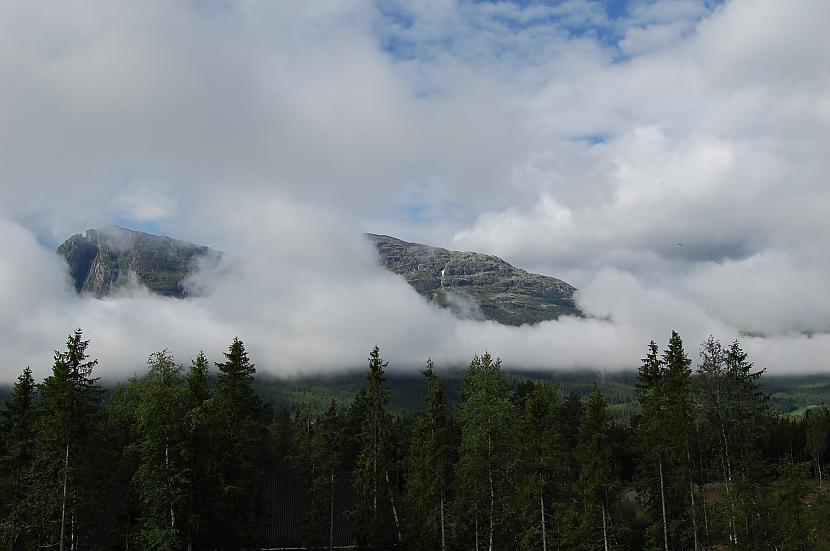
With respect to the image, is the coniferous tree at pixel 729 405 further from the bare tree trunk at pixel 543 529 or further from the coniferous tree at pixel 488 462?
the coniferous tree at pixel 488 462

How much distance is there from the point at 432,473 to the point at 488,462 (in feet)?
18.3

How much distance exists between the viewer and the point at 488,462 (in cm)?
5072

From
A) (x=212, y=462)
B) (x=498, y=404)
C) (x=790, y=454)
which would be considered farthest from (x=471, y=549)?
(x=790, y=454)

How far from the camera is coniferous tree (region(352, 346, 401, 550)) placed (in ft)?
181

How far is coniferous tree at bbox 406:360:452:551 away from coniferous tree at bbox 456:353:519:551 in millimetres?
1538

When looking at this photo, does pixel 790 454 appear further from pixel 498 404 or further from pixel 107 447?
pixel 107 447

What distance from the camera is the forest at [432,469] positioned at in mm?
42719

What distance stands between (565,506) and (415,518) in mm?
14721

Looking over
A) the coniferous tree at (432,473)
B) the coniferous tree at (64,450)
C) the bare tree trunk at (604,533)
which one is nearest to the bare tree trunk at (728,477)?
the bare tree trunk at (604,533)

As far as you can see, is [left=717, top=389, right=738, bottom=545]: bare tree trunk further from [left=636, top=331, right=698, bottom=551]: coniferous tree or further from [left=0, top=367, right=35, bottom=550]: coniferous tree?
[left=0, top=367, right=35, bottom=550]: coniferous tree

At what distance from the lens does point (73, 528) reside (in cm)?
4272

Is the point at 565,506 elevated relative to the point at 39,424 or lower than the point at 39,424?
lower

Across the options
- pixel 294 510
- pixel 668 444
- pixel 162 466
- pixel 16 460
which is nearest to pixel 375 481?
pixel 294 510

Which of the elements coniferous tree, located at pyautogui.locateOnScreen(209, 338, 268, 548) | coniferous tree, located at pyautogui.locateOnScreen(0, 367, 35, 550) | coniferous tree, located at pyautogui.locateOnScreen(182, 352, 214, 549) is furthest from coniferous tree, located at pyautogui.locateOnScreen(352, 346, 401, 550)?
coniferous tree, located at pyautogui.locateOnScreen(0, 367, 35, 550)
